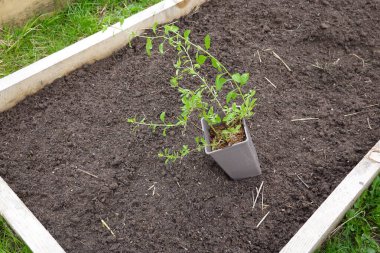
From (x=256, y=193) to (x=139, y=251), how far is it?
24.8 inches

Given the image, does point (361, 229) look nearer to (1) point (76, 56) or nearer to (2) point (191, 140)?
(2) point (191, 140)

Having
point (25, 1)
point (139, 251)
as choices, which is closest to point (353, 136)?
point (139, 251)

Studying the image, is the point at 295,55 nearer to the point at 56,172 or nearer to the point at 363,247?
the point at 363,247

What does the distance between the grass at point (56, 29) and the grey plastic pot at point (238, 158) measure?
1619 mm

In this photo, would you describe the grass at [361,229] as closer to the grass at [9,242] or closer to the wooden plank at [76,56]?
the grass at [9,242]

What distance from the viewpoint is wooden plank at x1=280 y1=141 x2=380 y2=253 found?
6.63 ft

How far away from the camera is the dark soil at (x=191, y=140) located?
225 centimetres

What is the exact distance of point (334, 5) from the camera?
324 centimetres

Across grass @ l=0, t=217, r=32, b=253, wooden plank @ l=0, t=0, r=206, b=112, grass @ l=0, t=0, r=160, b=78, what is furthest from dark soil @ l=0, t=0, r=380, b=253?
grass @ l=0, t=0, r=160, b=78

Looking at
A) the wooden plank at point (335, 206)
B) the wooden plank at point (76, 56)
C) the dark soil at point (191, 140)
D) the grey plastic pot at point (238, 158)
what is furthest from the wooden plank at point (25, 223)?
the wooden plank at point (335, 206)

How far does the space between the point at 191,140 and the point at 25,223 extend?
93cm

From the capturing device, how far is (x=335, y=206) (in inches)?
83.3

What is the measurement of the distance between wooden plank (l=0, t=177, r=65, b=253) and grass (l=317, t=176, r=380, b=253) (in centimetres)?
126

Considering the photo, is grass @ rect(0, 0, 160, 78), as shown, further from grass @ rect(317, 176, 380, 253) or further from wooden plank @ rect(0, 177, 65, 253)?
grass @ rect(317, 176, 380, 253)
